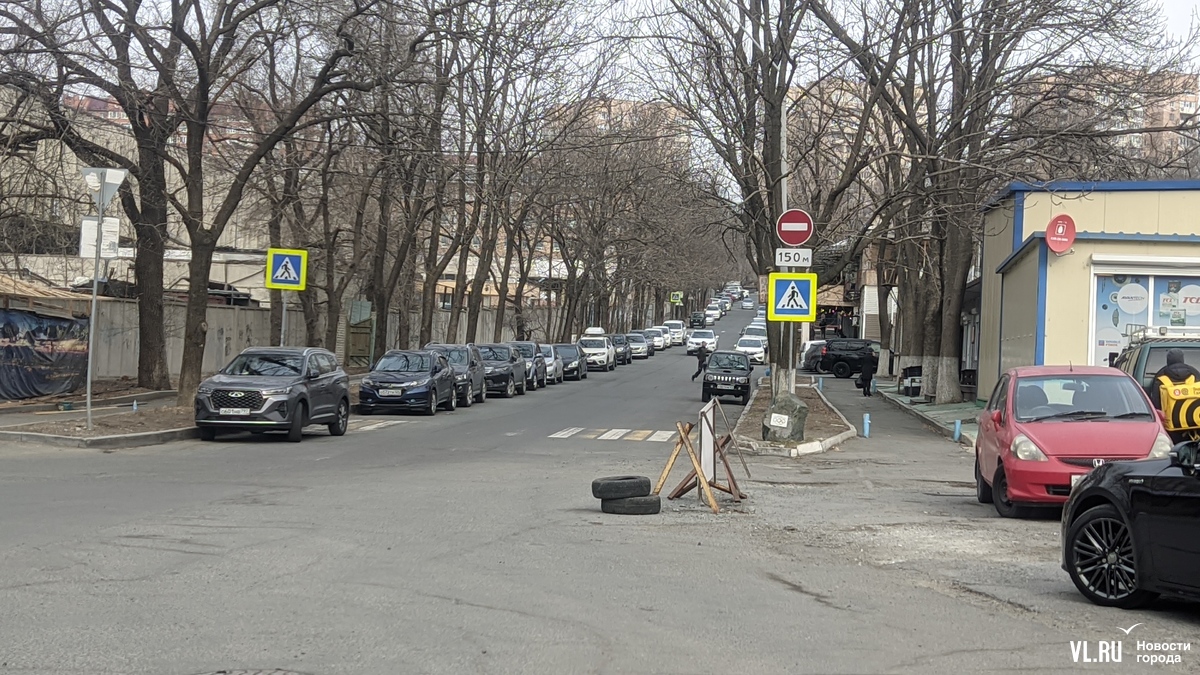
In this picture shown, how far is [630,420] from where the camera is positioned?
2686 centimetres

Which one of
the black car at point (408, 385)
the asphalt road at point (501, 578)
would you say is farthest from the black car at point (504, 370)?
the asphalt road at point (501, 578)

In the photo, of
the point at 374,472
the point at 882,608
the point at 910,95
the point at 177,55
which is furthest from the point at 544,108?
the point at 882,608

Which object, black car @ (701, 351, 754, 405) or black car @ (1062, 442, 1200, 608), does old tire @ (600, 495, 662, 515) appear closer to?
black car @ (1062, 442, 1200, 608)

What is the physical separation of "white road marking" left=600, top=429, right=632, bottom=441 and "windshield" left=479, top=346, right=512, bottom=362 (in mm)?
13660

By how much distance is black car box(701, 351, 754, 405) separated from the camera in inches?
1291

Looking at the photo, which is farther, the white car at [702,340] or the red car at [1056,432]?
the white car at [702,340]

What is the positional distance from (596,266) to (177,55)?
130 feet

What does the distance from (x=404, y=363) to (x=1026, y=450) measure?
758 inches

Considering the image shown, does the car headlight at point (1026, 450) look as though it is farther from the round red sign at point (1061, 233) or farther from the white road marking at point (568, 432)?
the round red sign at point (1061, 233)

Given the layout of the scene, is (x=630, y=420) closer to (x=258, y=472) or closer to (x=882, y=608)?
(x=258, y=472)

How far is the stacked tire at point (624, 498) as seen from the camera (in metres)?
11.6

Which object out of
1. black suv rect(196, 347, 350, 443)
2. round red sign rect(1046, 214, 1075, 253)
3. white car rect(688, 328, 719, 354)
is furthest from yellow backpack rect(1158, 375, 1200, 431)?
white car rect(688, 328, 719, 354)

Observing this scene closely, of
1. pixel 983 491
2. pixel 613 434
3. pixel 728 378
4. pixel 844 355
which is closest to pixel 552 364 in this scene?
pixel 728 378

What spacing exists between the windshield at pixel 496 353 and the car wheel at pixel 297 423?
17114mm
